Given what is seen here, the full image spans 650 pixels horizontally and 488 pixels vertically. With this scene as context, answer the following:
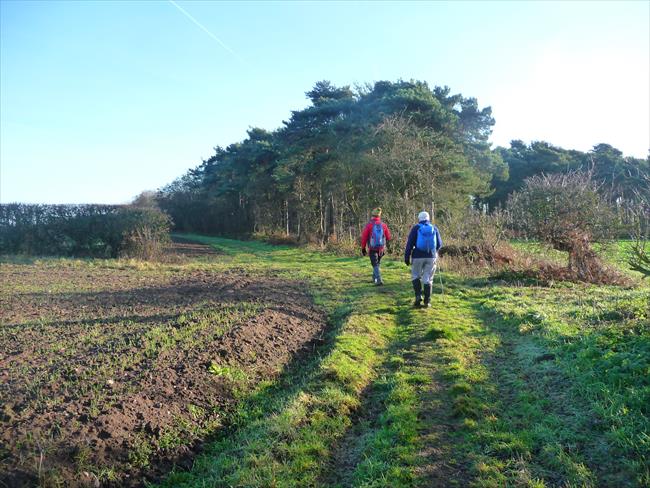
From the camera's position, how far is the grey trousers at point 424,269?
898cm

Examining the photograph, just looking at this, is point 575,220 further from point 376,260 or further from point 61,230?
point 61,230

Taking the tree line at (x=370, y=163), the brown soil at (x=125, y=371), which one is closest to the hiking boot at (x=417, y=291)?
Result: the brown soil at (x=125, y=371)

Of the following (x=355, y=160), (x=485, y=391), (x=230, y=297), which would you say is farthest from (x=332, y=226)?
(x=485, y=391)

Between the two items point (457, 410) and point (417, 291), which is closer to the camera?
point (457, 410)

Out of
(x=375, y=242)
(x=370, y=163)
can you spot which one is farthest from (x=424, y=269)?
(x=370, y=163)

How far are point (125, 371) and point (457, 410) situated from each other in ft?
11.7

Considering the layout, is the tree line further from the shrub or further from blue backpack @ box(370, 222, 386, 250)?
blue backpack @ box(370, 222, 386, 250)

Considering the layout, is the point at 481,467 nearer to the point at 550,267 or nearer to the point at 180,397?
the point at 180,397

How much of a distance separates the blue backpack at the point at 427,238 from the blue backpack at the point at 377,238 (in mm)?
2686

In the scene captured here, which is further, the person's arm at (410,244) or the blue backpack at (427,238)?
the person's arm at (410,244)

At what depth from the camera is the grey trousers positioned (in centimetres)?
898

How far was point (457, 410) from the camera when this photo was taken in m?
4.45

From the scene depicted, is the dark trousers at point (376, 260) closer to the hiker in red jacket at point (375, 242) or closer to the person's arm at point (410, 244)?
the hiker in red jacket at point (375, 242)

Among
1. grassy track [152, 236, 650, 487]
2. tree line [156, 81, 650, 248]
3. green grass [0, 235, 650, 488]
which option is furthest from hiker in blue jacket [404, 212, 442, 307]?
tree line [156, 81, 650, 248]
